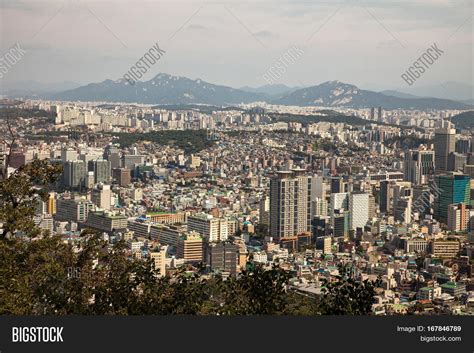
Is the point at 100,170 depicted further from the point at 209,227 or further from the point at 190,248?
the point at 190,248

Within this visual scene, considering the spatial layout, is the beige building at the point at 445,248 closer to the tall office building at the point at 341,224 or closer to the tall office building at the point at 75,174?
the tall office building at the point at 341,224

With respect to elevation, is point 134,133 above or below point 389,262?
above

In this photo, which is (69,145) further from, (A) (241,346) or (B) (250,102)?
(A) (241,346)

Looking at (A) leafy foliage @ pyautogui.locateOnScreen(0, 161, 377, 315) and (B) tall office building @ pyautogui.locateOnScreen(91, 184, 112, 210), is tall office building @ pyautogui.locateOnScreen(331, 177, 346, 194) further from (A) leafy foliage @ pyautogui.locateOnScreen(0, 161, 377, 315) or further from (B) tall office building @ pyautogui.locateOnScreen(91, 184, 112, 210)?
(A) leafy foliage @ pyautogui.locateOnScreen(0, 161, 377, 315)

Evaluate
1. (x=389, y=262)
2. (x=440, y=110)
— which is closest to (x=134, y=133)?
(x=440, y=110)

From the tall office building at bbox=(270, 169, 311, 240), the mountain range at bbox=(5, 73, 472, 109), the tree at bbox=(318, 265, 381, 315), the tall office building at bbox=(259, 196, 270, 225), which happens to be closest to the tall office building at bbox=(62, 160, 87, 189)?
the mountain range at bbox=(5, 73, 472, 109)

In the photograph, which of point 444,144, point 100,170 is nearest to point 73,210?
point 100,170

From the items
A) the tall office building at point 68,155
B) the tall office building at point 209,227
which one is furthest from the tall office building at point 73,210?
the tall office building at point 68,155
